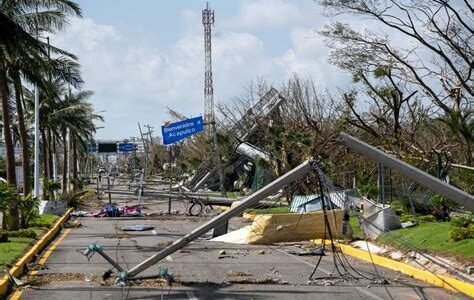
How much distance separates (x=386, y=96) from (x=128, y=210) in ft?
48.3

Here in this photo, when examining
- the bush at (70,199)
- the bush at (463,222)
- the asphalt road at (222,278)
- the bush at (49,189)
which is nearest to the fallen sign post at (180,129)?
the bush at (70,199)

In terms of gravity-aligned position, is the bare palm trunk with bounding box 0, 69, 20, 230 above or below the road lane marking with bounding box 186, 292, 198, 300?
above

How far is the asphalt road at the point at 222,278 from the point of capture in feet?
39.2

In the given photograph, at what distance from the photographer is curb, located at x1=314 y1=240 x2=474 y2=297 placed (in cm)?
1231

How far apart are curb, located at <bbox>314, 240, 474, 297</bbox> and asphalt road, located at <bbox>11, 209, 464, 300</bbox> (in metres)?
0.20

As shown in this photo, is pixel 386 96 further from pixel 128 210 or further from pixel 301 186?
pixel 128 210

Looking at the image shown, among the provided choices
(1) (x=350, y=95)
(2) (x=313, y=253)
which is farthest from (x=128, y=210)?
(2) (x=313, y=253)

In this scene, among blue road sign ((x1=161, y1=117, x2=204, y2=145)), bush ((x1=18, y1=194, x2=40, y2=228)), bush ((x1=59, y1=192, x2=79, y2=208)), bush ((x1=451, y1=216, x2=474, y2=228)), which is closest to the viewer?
bush ((x1=451, y1=216, x2=474, y2=228))

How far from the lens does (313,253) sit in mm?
18141

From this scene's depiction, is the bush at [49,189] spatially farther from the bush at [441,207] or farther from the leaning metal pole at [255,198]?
the leaning metal pole at [255,198]

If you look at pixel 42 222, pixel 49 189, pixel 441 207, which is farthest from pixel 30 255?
pixel 49 189

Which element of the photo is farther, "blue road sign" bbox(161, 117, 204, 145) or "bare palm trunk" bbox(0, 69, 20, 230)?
"blue road sign" bbox(161, 117, 204, 145)

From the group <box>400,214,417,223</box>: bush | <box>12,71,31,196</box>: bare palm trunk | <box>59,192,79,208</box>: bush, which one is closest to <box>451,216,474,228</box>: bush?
<box>400,214,417,223</box>: bush

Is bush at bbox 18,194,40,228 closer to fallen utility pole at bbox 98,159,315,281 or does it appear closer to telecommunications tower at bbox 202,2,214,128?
fallen utility pole at bbox 98,159,315,281
